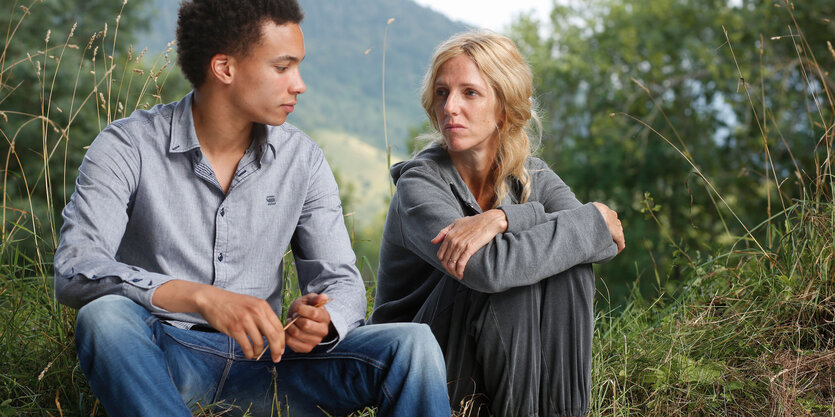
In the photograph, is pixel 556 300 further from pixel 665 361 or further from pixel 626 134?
pixel 626 134

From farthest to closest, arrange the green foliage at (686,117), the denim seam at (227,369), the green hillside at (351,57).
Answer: the green hillside at (351,57) < the green foliage at (686,117) < the denim seam at (227,369)

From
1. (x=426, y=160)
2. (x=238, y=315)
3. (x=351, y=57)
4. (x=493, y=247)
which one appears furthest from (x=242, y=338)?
(x=351, y=57)

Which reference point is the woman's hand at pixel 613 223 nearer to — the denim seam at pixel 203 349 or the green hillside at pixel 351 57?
the denim seam at pixel 203 349

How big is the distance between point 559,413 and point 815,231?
1543 millimetres

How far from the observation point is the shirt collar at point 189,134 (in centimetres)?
232

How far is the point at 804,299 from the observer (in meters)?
3.14

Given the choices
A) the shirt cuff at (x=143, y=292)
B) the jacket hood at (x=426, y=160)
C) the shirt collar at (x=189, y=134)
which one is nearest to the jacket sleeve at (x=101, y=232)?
the shirt cuff at (x=143, y=292)

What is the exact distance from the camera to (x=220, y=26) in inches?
92.8

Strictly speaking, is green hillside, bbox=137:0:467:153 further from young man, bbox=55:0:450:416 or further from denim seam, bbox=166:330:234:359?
denim seam, bbox=166:330:234:359

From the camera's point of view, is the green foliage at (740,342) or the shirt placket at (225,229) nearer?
the shirt placket at (225,229)

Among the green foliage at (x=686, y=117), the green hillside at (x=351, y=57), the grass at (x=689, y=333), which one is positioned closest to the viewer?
the grass at (x=689, y=333)

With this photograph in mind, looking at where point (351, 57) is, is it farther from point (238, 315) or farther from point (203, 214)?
point (238, 315)

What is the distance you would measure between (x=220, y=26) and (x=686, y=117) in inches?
480

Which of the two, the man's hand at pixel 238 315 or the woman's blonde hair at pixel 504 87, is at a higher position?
the woman's blonde hair at pixel 504 87
